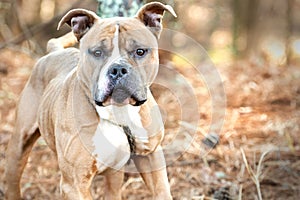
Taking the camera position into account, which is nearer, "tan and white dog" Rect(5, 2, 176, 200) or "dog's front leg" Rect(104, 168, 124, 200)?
"tan and white dog" Rect(5, 2, 176, 200)

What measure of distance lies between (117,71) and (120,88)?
120mm

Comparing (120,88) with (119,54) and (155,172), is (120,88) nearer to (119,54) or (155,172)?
(119,54)

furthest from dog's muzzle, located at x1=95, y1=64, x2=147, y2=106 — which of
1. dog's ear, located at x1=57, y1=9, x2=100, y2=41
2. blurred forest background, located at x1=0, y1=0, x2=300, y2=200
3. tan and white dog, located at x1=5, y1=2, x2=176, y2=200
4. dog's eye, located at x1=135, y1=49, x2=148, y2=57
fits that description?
blurred forest background, located at x1=0, y1=0, x2=300, y2=200

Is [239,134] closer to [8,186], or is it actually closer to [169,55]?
[169,55]

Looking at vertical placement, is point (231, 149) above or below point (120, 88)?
below

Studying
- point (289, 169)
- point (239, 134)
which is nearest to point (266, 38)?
point (239, 134)

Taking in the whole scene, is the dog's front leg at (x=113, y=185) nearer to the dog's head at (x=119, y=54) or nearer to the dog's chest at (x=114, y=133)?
the dog's chest at (x=114, y=133)

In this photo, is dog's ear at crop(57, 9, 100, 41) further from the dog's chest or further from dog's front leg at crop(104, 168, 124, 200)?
dog's front leg at crop(104, 168, 124, 200)

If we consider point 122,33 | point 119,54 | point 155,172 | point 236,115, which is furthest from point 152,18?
point 236,115

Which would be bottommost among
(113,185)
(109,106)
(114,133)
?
(113,185)

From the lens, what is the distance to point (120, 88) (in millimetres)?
4566

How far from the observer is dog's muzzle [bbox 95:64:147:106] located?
179 inches

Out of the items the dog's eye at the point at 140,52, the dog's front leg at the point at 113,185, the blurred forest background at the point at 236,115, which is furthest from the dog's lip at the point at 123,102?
the blurred forest background at the point at 236,115

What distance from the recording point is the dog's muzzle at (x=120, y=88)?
4543 mm
